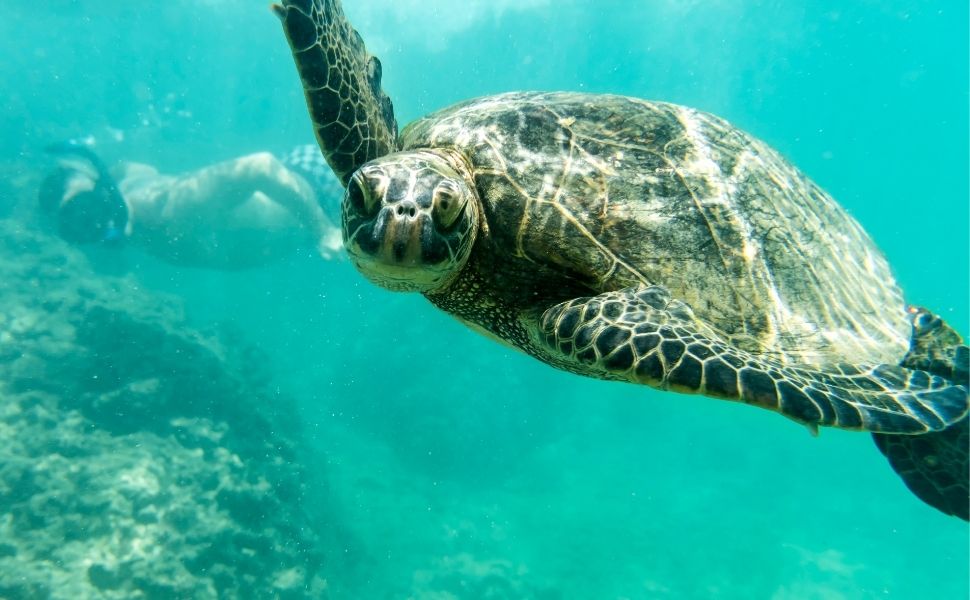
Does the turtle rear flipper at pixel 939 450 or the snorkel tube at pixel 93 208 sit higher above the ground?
the snorkel tube at pixel 93 208

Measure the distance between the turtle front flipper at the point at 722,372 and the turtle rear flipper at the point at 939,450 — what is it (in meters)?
0.50

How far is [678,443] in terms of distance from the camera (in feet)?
85.4

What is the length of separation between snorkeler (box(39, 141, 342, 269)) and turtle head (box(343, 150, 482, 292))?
17874mm

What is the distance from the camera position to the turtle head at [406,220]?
8.38 feet

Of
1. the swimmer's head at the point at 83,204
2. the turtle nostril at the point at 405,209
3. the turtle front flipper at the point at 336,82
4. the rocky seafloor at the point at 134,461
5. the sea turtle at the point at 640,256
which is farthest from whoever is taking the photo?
the swimmer's head at the point at 83,204

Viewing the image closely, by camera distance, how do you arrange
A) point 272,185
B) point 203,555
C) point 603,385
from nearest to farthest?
point 203,555 → point 272,185 → point 603,385

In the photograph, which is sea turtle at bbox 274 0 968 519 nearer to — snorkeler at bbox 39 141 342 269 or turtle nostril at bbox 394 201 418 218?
turtle nostril at bbox 394 201 418 218

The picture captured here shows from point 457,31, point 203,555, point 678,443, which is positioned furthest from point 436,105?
point 203,555

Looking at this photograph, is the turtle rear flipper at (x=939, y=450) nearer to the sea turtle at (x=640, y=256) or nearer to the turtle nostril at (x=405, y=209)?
the sea turtle at (x=640, y=256)

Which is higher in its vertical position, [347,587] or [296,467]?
[296,467]

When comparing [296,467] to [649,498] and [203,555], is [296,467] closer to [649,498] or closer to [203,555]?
[203,555]

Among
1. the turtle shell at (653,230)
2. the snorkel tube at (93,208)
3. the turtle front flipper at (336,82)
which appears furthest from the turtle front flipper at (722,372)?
the snorkel tube at (93,208)

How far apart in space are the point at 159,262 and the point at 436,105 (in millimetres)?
27341

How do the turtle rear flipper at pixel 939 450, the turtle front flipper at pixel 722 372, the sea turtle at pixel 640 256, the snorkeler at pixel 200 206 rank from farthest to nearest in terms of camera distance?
the snorkeler at pixel 200 206, the turtle rear flipper at pixel 939 450, the sea turtle at pixel 640 256, the turtle front flipper at pixel 722 372
